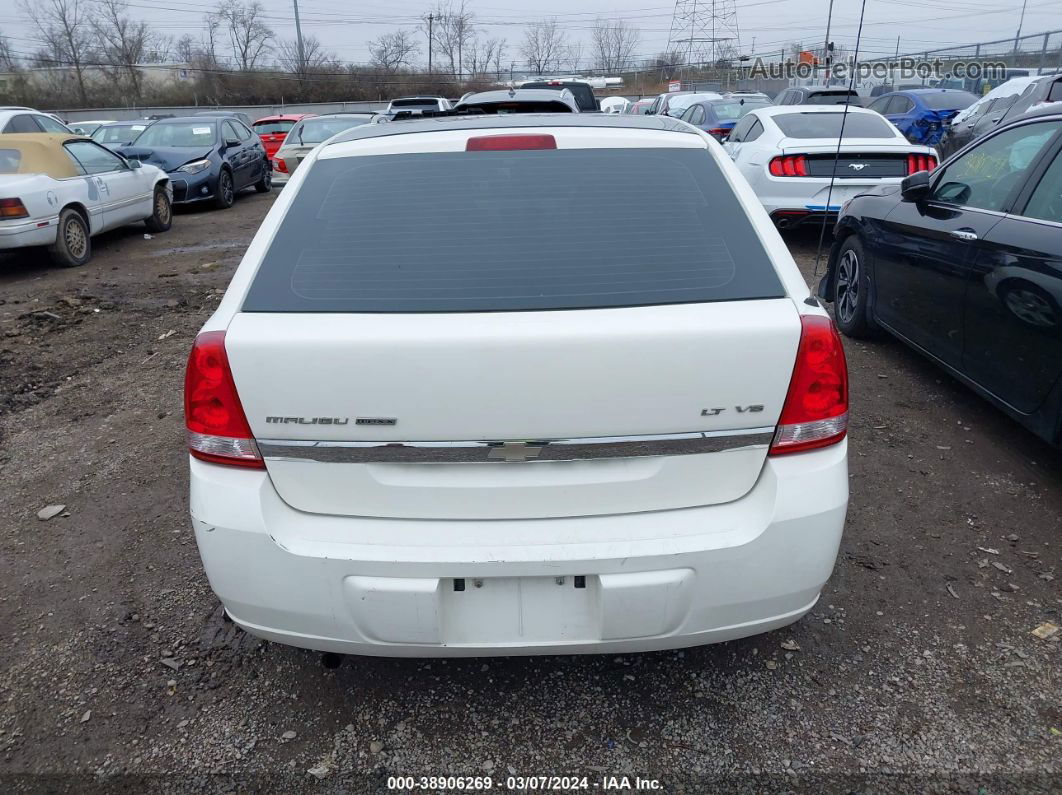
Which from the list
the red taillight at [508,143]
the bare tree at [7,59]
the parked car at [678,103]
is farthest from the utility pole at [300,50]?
the red taillight at [508,143]

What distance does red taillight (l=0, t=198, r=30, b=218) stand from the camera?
780 cm

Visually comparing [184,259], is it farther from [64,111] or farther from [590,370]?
[64,111]

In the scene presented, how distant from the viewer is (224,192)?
13.9 meters

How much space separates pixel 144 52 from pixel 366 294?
2392 inches

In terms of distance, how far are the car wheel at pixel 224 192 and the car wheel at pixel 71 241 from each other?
15.5ft

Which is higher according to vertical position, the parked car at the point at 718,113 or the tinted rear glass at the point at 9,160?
the parked car at the point at 718,113

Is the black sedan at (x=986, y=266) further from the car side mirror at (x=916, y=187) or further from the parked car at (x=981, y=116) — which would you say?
the parked car at (x=981, y=116)

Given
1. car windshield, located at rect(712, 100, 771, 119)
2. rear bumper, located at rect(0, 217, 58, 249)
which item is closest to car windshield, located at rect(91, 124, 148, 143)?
rear bumper, located at rect(0, 217, 58, 249)

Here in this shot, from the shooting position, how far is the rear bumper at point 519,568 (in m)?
1.98

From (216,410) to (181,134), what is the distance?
14.2 meters

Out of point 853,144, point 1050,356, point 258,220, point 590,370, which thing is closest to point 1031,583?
point 1050,356

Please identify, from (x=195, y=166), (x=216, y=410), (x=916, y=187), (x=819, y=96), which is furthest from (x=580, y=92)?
(x=216, y=410)

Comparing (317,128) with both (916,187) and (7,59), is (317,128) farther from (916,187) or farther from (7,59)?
(7,59)

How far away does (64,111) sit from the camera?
37969mm
